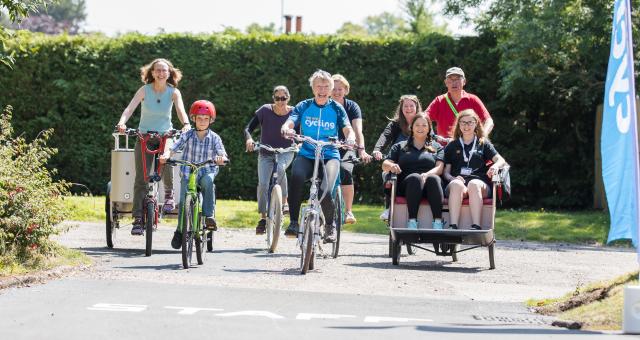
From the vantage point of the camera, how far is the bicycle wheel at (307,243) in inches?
470

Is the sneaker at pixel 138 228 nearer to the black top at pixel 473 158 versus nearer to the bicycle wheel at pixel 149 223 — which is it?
the bicycle wheel at pixel 149 223

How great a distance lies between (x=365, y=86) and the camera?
2356cm

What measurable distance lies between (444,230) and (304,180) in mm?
1507

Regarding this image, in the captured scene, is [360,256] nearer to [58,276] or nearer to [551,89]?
[58,276]

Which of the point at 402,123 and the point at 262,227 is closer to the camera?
the point at 402,123

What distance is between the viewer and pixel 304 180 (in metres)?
12.5

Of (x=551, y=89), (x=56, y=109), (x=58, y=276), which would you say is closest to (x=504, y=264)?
(x=58, y=276)

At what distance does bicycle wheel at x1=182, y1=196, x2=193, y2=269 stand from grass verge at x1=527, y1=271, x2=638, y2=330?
340 centimetres

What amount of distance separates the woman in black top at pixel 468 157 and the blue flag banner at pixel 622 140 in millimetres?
4050

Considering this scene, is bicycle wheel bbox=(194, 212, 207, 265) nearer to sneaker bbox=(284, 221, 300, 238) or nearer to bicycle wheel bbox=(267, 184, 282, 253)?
sneaker bbox=(284, 221, 300, 238)

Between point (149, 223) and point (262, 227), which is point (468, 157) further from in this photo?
point (149, 223)

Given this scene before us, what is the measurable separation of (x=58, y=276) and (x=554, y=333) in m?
4.53

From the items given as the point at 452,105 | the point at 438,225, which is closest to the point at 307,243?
the point at 438,225

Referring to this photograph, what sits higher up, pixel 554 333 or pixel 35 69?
pixel 35 69
